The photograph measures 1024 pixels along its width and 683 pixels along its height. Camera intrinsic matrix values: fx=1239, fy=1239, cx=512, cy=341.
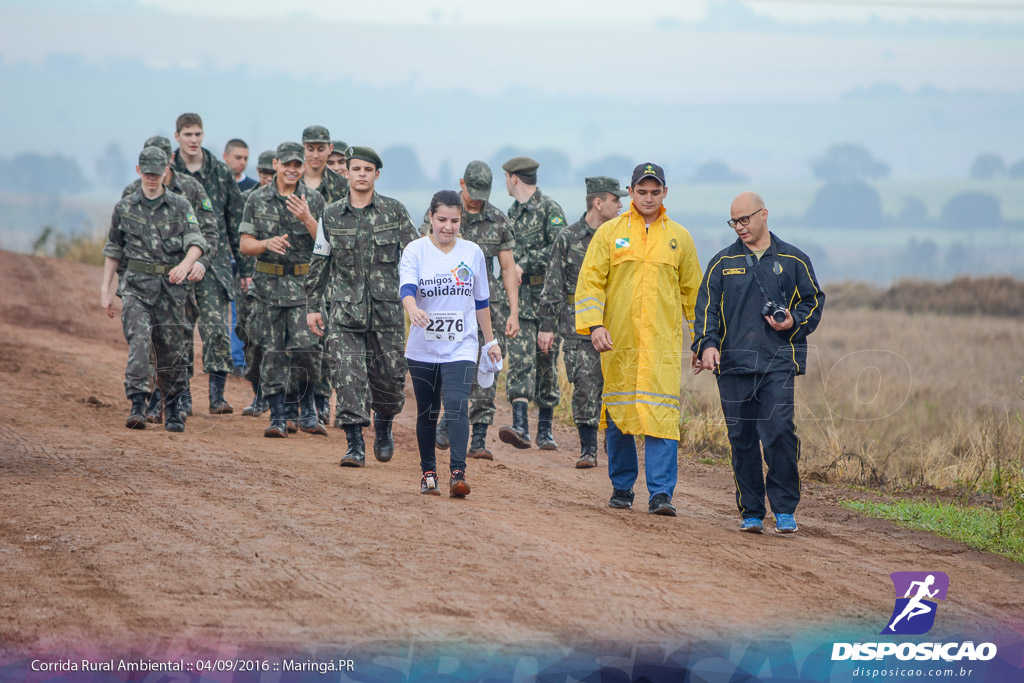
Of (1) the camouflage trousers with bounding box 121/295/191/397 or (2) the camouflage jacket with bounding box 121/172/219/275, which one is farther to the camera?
(2) the camouflage jacket with bounding box 121/172/219/275

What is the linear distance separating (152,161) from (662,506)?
5.60 metres

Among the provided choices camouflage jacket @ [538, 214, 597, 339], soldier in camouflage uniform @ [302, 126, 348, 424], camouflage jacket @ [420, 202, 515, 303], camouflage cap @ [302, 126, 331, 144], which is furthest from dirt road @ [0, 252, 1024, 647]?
camouflage cap @ [302, 126, 331, 144]

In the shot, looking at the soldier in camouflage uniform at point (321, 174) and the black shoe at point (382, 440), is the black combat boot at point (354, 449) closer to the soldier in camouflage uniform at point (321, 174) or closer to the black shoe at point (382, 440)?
the black shoe at point (382, 440)

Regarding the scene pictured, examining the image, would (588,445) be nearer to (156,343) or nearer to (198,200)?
(156,343)

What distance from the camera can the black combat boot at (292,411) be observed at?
11742mm

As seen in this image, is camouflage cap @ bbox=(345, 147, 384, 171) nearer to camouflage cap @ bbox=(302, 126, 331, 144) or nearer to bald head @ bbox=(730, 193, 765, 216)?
camouflage cap @ bbox=(302, 126, 331, 144)

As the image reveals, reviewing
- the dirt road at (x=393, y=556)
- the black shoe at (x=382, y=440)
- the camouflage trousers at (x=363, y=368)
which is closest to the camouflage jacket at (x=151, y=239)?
the dirt road at (x=393, y=556)

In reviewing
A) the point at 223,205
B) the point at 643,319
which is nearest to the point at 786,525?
the point at 643,319

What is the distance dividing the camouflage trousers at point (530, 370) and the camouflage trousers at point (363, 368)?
1.83 meters

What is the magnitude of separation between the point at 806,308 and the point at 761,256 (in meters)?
0.46

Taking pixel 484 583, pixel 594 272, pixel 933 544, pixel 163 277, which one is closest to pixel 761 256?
pixel 594 272

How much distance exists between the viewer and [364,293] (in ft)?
31.4

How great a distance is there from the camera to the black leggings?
8367 millimetres

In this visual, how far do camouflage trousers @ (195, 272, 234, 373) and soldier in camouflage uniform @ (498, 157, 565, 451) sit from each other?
2.98 metres
